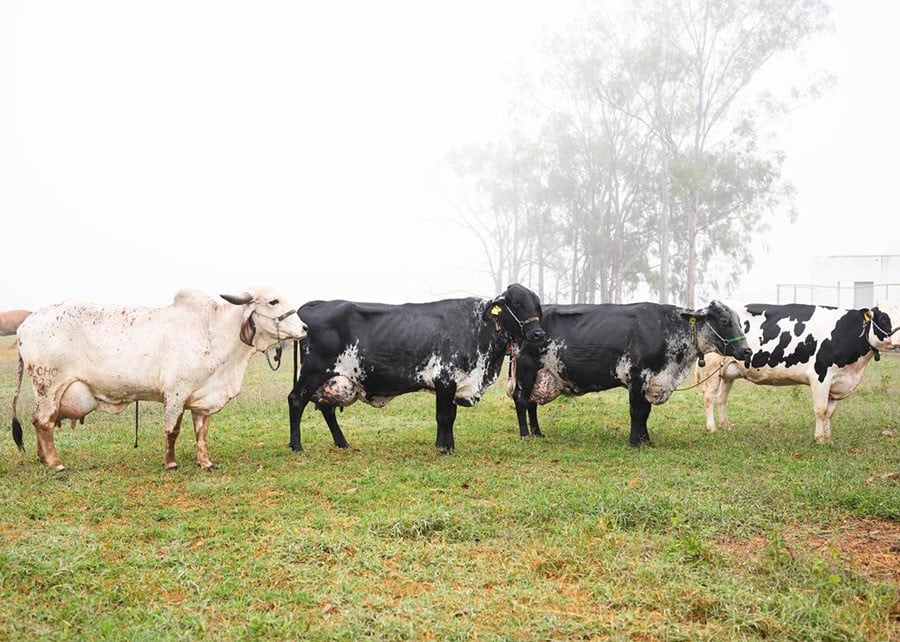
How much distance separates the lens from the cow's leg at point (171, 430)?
744cm

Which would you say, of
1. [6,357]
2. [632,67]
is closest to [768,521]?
[6,357]

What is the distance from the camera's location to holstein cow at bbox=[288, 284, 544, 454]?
870 cm

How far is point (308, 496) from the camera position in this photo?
21.9ft

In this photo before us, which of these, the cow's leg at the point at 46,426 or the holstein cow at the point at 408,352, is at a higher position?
the holstein cow at the point at 408,352

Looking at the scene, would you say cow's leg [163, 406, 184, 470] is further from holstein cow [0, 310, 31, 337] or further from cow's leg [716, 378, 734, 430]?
holstein cow [0, 310, 31, 337]

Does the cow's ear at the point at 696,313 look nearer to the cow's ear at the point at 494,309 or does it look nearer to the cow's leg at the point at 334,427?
the cow's ear at the point at 494,309

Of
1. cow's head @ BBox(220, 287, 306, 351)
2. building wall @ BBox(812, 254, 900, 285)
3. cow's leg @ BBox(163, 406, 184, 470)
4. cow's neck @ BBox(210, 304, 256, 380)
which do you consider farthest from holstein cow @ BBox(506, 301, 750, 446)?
building wall @ BBox(812, 254, 900, 285)

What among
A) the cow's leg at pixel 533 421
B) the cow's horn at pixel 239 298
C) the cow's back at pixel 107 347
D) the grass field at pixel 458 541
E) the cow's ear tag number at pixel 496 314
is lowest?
the grass field at pixel 458 541

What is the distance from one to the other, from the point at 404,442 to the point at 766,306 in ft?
16.7

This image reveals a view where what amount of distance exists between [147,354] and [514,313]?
402 centimetres

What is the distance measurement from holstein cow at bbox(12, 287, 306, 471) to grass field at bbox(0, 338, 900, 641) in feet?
2.13

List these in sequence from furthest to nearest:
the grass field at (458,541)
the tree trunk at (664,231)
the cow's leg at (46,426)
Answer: the tree trunk at (664,231) < the cow's leg at (46,426) < the grass field at (458,541)

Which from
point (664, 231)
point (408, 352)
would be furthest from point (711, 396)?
point (664, 231)

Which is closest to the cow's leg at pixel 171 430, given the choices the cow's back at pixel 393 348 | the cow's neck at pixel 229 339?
the cow's neck at pixel 229 339
